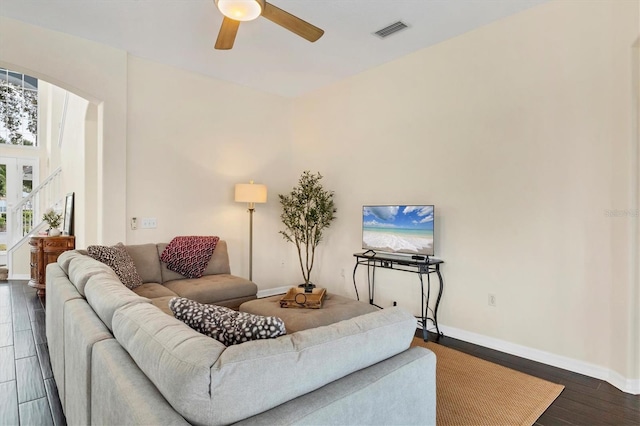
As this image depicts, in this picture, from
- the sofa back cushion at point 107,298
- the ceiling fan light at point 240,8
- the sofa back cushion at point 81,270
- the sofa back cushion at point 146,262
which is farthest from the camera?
the sofa back cushion at point 146,262

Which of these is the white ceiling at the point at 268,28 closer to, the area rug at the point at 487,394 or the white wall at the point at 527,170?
the white wall at the point at 527,170

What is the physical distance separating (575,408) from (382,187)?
272 cm

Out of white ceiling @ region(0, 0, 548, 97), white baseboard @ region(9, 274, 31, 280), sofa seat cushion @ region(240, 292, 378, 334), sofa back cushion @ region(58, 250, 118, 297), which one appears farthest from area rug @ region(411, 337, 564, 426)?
white baseboard @ region(9, 274, 31, 280)

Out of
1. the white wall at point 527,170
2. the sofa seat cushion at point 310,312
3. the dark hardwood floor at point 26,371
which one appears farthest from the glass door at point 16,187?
the white wall at point 527,170

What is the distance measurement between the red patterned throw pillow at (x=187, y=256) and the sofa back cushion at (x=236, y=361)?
252 cm

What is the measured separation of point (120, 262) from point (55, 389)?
1092mm

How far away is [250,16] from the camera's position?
2441 mm

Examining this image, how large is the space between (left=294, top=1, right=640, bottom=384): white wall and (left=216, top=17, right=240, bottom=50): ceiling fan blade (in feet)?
6.86

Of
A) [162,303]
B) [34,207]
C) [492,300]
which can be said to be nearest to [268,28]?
[162,303]

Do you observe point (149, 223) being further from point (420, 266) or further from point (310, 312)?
point (420, 266)

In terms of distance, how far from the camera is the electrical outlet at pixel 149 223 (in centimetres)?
416

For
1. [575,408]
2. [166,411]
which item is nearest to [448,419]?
[575,408]

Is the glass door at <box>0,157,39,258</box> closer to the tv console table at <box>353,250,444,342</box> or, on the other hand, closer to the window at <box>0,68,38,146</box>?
the window at <box>0,68,38,146</box>

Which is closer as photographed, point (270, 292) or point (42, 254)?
point (42, 254)
